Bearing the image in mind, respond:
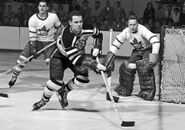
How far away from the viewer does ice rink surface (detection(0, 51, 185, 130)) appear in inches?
251

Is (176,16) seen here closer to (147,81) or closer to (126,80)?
(126,80)

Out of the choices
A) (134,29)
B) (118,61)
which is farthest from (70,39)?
(118,61)

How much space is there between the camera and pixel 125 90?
8.64m

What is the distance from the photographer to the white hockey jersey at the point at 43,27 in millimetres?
8961

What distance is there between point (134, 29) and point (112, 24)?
604 cm

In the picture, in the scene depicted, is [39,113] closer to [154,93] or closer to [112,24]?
[154,93]

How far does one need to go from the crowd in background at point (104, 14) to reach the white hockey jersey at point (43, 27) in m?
4.80

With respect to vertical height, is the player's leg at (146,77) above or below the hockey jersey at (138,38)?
below

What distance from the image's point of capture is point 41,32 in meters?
9.06

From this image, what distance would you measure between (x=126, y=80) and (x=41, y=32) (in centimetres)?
156

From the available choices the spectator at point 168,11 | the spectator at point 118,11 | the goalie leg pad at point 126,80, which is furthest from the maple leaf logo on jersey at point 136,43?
the spectator at point 118,11

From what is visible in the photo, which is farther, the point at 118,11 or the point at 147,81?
the point at 118,11

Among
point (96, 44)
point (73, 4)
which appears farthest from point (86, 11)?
point (96, 44)

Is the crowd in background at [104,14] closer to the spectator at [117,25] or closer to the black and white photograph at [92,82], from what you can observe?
the spectator at [117,25]
